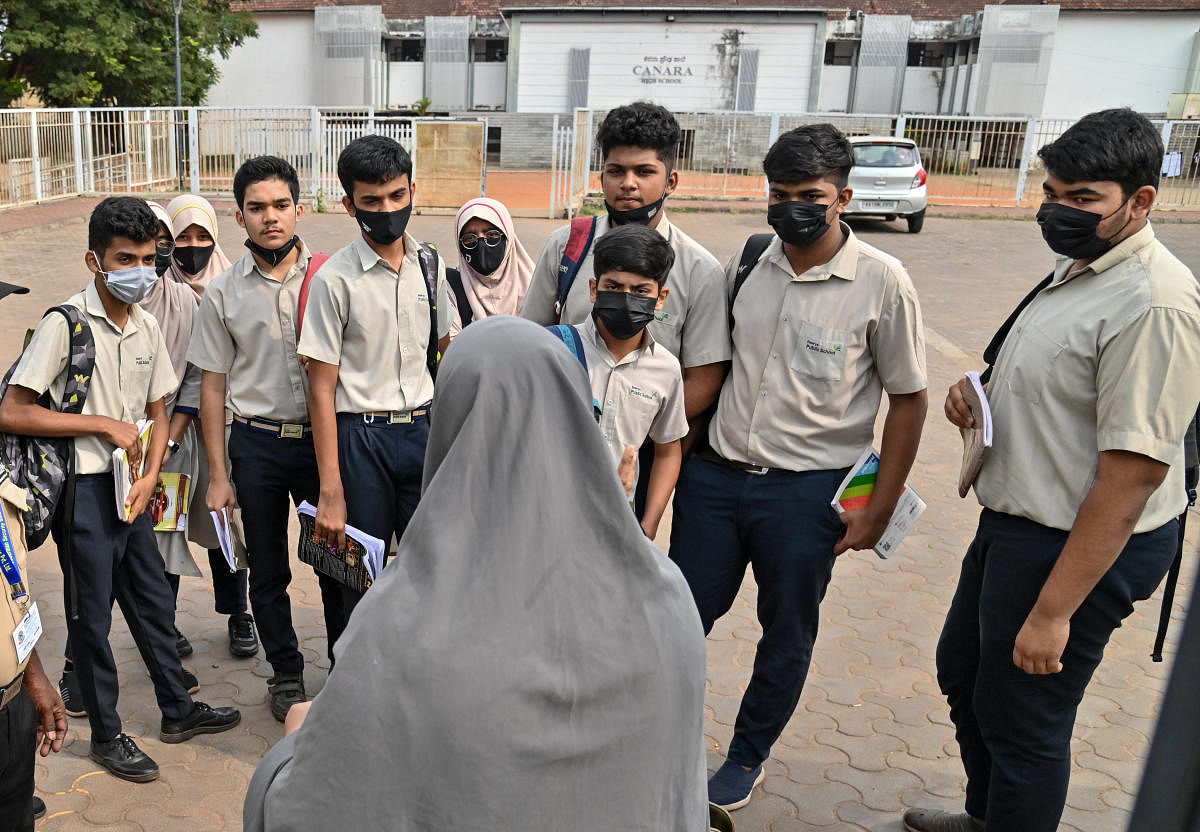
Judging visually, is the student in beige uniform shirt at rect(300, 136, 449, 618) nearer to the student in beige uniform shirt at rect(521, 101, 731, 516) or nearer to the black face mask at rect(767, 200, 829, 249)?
the student in beige uniform shirt at rect(521, 101, 731, 516)

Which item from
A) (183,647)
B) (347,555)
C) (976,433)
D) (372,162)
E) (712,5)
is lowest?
(183,647)

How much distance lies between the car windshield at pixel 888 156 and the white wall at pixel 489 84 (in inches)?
818

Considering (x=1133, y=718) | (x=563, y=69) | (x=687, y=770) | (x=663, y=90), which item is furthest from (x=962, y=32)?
(x=687, y=770)

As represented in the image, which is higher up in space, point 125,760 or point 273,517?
point 273,517

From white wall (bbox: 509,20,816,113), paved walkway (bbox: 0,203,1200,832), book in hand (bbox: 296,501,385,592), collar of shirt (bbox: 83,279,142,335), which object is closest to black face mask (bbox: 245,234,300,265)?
collar of shirt (bbox: 83,279,142,335)

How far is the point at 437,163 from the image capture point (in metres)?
19.1

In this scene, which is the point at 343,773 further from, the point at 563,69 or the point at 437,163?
the point at 563,69

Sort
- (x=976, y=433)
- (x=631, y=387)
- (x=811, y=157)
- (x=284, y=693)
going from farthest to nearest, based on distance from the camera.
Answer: (x=284, y=693)
(x=631, y=387)
(x=811, y=157)
(x=976, y=433)

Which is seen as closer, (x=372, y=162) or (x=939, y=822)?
(x=939, y=822)

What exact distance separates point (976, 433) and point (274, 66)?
38952 millimetres

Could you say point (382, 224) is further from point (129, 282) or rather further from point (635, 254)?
point (635, 254)

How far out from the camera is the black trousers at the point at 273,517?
3566 millimetres

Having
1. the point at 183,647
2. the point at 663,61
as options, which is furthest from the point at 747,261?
the point at 663,61

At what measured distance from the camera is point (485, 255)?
13.7 ft
